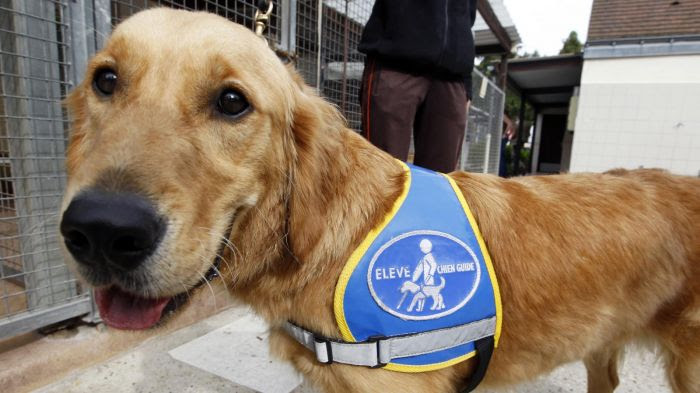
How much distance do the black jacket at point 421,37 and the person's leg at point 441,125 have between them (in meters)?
0.12

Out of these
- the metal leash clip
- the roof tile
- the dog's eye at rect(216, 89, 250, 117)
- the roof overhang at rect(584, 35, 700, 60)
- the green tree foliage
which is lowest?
the dog's eye at rect(216, 89, 250, 117)

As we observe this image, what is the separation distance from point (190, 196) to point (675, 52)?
14.4m

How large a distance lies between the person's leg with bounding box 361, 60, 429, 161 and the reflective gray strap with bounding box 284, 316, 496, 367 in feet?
4.72

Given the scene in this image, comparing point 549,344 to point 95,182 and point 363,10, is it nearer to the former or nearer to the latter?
point 95,182

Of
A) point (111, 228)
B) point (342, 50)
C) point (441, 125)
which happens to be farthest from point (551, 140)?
point (111, 228)

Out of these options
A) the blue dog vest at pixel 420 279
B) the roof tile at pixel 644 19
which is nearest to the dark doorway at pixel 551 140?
the roof tile at pixel 644 19

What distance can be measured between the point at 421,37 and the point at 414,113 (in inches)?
18.9

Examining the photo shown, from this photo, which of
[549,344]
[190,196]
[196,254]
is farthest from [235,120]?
[549,344]

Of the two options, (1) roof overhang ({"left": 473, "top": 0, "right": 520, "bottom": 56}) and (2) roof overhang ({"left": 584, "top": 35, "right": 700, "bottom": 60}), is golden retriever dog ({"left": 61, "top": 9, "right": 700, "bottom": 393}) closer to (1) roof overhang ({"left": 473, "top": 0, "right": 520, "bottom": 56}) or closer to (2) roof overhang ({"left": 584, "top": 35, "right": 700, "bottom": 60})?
(1) roof overhang ({"left": 473, "top": 0, "right": 520, "bottom": 56})

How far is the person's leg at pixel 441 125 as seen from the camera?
2764 mm

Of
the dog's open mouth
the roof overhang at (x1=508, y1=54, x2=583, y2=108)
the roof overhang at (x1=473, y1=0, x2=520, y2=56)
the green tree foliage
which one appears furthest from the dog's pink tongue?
the green tree foliage

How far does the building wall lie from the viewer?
1120 centimetres

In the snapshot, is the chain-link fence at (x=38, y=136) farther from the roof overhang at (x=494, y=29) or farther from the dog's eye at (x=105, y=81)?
the roof overhang at (x=494, y=29)

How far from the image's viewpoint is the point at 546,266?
5.27 ft
